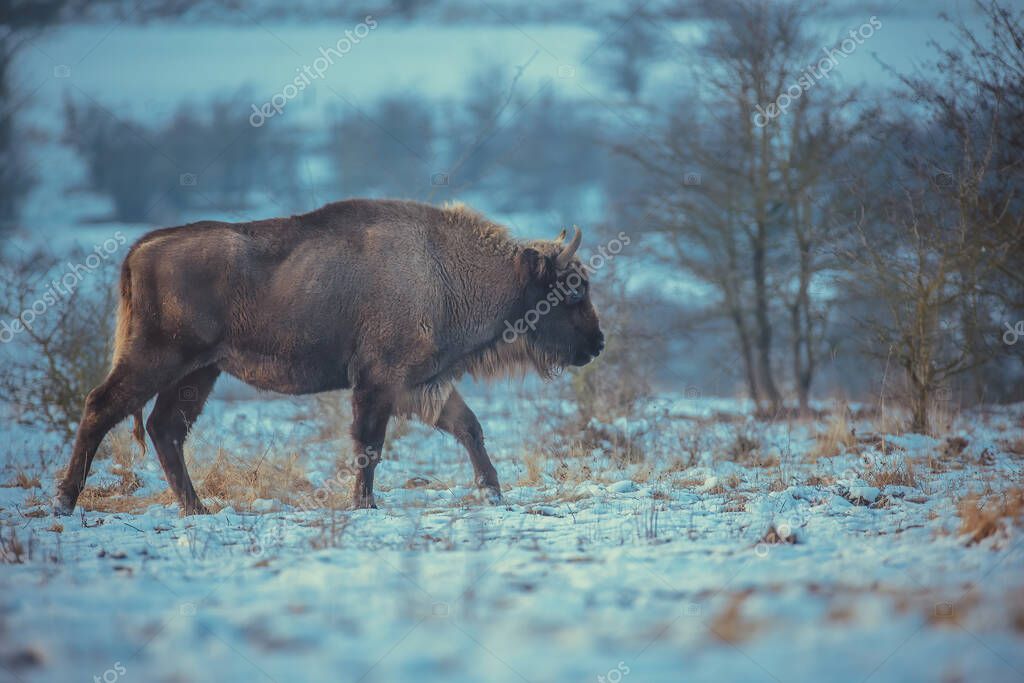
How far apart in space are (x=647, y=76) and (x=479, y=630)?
99.1 ft

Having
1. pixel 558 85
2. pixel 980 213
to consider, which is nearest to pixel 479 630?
pixel 980 213

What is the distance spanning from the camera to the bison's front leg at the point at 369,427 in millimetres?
7004

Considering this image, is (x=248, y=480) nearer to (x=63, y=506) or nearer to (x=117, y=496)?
(x=117, y=496)

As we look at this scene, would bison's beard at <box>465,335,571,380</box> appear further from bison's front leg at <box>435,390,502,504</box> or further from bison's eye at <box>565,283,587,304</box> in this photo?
bison's eye at <box>565,283,587,304</box>

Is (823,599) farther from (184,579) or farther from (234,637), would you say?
(184,579)

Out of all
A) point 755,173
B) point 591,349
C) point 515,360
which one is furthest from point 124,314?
point 755,173

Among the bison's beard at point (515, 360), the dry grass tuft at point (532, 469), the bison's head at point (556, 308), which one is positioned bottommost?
the dry grass tuft at point (532, 469)

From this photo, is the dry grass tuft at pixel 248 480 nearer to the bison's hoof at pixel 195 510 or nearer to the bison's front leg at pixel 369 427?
the bison's hoof at pixel 195 510

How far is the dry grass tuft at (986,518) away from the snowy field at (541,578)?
2 cm

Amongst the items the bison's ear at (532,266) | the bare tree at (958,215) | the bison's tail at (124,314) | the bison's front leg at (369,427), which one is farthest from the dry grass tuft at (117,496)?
the bare tree at (958,215)

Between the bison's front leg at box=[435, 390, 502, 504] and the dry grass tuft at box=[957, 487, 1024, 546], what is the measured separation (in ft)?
11.8

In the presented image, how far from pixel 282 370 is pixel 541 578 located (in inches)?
133

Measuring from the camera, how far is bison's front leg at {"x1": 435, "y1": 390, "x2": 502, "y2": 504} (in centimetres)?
758

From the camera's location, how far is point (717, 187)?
14625 millimetres
